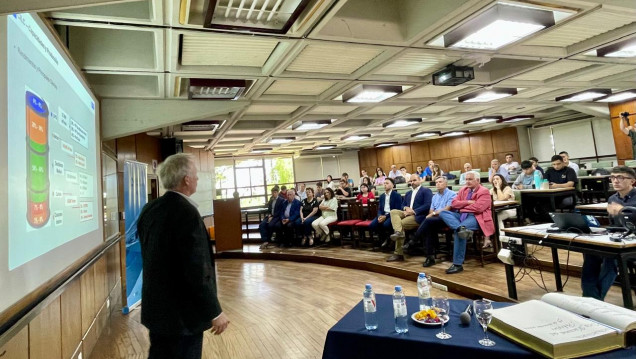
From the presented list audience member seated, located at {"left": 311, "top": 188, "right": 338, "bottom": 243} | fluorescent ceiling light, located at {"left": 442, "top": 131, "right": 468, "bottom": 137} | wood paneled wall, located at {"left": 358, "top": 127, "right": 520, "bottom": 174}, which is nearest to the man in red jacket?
audience member seated, located at {"left": 311, "top": 188, "right": 338, "bottom": 243}

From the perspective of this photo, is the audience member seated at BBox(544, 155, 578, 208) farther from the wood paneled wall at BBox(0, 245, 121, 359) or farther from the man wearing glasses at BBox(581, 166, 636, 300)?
the wood paneled wall at BBox(0, 245, 121, 359)

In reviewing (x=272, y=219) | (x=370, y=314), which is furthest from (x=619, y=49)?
(x=272, y=219)

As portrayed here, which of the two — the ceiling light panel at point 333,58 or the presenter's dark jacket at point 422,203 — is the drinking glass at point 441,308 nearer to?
the ceiling light panel at point 333,58

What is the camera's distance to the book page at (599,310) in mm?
1114

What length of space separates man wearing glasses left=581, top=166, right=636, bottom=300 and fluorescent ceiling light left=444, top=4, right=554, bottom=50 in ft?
4.50

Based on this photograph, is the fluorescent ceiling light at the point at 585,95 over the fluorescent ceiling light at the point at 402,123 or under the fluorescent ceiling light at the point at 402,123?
under

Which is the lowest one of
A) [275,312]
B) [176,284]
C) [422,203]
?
[275,312]

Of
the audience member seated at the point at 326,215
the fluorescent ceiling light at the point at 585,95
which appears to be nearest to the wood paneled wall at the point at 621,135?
the fluorescent ceiling light at the point at 585,95

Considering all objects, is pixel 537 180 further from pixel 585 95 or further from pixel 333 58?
pixel 333 58

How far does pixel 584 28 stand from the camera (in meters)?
3.12

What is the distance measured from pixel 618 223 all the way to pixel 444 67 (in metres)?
2.25

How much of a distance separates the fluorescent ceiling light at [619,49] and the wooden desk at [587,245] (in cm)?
226

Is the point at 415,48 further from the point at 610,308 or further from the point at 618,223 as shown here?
the point at 610,308

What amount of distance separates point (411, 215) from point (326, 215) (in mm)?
2031
